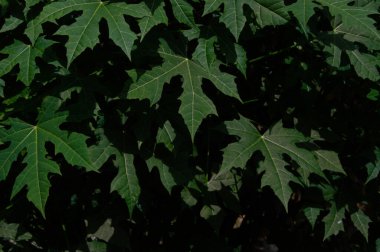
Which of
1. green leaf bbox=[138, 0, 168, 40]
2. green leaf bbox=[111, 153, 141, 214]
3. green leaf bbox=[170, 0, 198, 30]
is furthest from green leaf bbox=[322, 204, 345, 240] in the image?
green leaf bbox=[138, 0, 168, 40]

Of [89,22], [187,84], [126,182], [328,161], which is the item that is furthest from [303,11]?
[126,182]

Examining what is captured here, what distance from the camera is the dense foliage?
9.19 feet

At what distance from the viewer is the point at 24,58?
2.96 meters

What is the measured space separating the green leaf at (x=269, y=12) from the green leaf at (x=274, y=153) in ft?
1.98

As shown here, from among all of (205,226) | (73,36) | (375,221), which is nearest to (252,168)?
(205,226)

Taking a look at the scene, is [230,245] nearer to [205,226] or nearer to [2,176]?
[205,226]

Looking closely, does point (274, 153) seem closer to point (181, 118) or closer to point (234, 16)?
point (181, 118)

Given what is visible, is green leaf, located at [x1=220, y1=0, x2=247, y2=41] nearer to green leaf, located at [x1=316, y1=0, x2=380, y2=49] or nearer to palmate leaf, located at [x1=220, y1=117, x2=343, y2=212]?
green leaf, located at [x1=316, y1=0, x2=380, y2=49]

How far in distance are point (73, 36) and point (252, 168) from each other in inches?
52.7

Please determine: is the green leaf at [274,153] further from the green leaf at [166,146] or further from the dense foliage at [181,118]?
the green leaf at [166,146]

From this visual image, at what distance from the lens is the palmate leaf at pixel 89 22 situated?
2.66m

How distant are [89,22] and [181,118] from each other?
0.69 m

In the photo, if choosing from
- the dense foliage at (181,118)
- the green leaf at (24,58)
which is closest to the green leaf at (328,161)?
the dense foliage at (181,118)

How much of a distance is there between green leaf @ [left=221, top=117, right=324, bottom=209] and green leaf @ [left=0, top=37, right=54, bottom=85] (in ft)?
3.43
